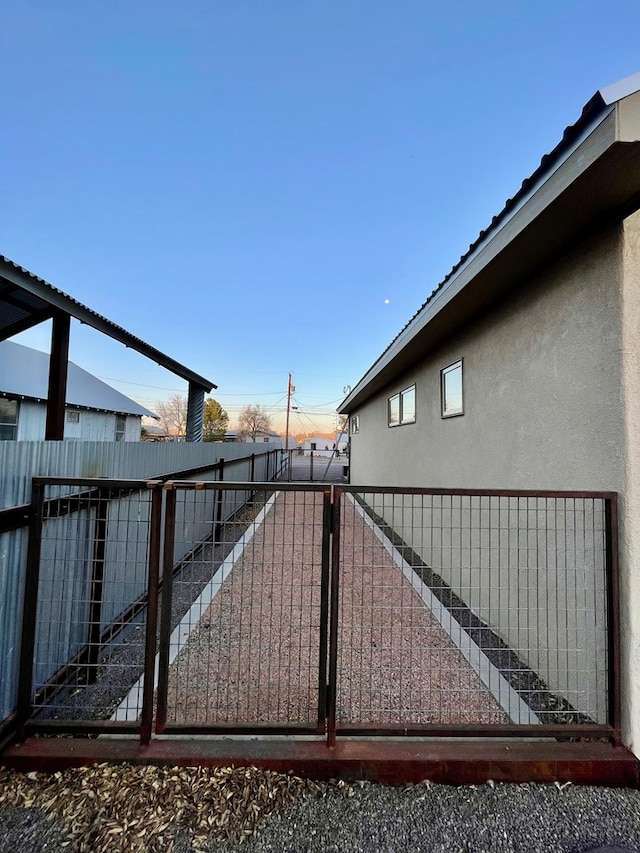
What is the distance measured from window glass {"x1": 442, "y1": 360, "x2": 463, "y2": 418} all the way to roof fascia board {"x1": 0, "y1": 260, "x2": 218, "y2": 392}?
14.3 feet

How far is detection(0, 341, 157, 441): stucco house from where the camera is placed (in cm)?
1029

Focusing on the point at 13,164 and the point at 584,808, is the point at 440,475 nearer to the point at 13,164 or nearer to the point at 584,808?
the point at 584,808

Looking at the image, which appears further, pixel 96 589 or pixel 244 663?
pixel 244 663

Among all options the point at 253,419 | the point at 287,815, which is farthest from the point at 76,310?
the point at 253,419

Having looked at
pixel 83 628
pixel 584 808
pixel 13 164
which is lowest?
pixel 584 808

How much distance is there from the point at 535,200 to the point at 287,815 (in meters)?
3.16

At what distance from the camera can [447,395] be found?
450cm

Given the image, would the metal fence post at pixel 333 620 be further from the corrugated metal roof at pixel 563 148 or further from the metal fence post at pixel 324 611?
the corrugated metal roof at pixel 563 148

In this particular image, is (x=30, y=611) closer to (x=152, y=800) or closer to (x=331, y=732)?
(x=152, y=800)

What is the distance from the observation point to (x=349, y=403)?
37.5 ft

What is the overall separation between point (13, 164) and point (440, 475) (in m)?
9.28

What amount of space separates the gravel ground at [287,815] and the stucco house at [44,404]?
862 cm

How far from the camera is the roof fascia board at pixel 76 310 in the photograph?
3316 mm

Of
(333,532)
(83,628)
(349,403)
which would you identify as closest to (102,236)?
(349,403)
